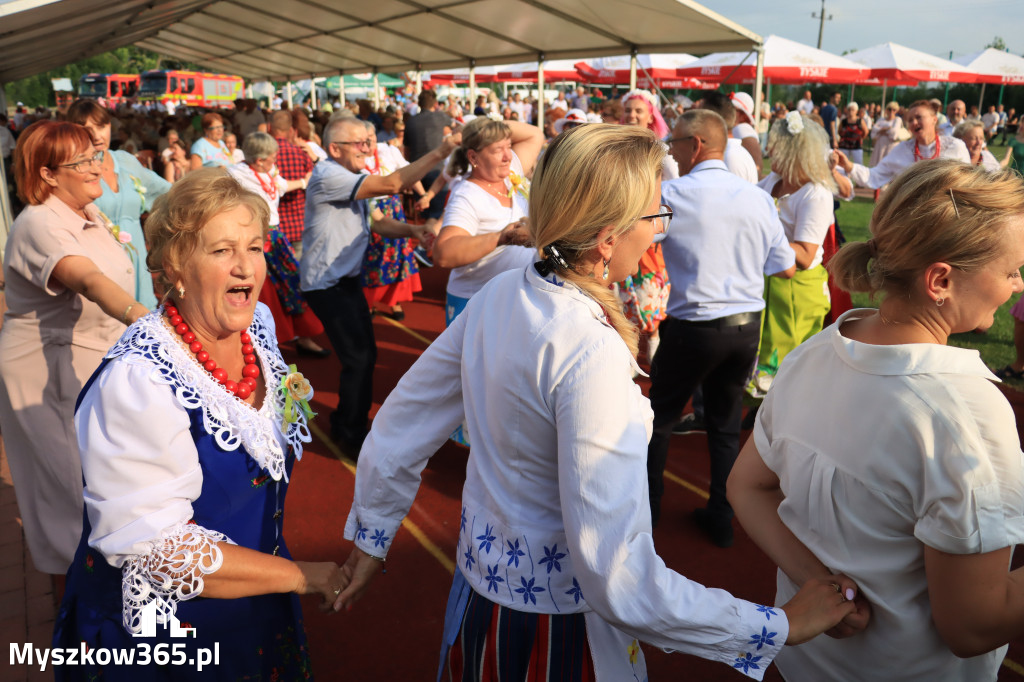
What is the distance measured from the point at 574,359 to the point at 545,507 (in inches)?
13.3

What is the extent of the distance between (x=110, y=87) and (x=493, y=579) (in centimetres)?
4364

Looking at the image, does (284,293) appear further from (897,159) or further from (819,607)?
(897,159)

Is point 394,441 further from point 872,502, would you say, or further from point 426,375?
point 872,502

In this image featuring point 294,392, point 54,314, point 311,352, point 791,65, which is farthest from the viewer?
point 791,65

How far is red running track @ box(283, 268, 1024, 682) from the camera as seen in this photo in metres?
3.03

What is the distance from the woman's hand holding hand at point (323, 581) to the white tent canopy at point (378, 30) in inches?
172

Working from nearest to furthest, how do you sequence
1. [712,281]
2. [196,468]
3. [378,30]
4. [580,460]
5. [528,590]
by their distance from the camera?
1. [580,460]
2. [528,590]
3. [196,468]
4. [712,281]
5. [378,30]

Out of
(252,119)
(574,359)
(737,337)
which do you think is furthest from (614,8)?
(574,359)

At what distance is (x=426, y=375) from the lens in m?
1.76

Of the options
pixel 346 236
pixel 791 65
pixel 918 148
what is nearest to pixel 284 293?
pixel 346 236

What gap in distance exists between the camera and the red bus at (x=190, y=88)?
35031 millimetres

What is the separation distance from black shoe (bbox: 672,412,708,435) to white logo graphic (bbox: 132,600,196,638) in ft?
13.0

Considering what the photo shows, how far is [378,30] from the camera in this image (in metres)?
12.7

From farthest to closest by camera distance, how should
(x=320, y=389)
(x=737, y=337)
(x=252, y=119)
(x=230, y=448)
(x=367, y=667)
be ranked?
(x=252, y=119), (x=320, y=389), (x=737, y=337), (x=367, y=667), (x=230, y=448)
